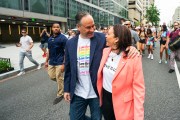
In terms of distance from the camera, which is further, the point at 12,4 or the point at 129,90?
the point at 12,4

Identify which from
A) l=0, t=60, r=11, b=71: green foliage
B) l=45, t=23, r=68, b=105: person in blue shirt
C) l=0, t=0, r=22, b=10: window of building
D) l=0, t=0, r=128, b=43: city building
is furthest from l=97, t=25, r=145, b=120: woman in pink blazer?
l=0, t=0, r=22, b=10: window of building

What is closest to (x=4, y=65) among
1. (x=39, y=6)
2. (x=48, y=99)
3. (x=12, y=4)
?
(x=48, y=99)

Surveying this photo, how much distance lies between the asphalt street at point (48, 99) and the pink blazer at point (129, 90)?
2.33 m

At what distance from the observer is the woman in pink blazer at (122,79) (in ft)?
7.91

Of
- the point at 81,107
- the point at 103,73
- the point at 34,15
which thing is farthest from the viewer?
the point at 34,15

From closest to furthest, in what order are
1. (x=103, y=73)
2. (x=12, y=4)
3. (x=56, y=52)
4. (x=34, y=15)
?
(x=103, y=73) < (x=56, y=52) < (x=12, y=4) < (x=34, y=15)

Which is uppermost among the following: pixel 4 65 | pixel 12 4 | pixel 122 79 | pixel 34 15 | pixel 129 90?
pixel 12 4

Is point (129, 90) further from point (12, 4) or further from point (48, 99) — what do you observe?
point (12, 4)

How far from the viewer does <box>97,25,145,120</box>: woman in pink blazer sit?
7.91 feet

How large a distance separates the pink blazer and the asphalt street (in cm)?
233

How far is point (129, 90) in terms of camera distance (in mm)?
2480

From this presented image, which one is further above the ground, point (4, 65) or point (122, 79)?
point (122, 79)

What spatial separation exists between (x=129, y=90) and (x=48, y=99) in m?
4.03

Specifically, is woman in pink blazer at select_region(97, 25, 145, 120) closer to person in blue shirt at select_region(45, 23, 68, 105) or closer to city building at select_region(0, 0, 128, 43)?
person in blue shirt at select_region(45, 23, 68, 105)
